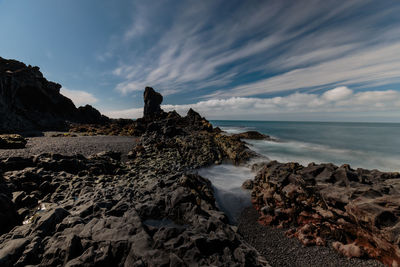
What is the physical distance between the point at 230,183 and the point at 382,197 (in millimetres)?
8889

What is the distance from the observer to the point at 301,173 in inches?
402

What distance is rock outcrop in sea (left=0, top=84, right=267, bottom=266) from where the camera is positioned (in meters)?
4.12

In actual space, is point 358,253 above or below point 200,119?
below

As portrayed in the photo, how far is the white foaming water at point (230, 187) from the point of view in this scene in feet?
33.4

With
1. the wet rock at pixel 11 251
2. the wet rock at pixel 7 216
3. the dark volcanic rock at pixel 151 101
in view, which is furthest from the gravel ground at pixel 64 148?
the dark volcanic rock at pixel 151 101

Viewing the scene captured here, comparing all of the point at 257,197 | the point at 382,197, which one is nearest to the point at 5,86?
the point at 257,197

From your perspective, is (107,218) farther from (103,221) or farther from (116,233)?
(116,233)

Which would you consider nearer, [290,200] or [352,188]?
[352,188]

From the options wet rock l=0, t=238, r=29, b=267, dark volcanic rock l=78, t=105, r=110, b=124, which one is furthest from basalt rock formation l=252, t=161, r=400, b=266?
dark volcanic rock l=78, t=105, r=110, b=124

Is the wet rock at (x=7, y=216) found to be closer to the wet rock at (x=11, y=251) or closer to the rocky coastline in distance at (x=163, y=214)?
the rocky coastline in distance at (x=163, y=214)

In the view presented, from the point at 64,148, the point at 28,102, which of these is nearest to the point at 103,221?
the point at 64,148

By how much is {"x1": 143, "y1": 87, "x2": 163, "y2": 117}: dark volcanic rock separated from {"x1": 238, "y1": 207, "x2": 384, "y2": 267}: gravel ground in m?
72.9

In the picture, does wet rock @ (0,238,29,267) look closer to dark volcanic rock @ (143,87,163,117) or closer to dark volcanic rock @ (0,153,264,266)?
dark volcanic rock @ (0,153,264,266)

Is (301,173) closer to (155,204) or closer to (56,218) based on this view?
(155,204)
